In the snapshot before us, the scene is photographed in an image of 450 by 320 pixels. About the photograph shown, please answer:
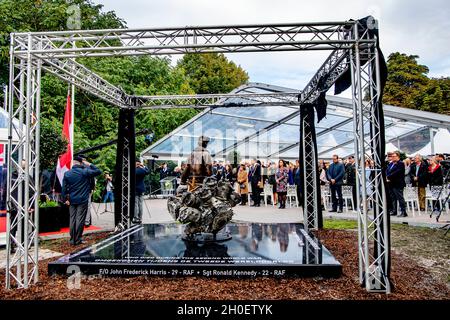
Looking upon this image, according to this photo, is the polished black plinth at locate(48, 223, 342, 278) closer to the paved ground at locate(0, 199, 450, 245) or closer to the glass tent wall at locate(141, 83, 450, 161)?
the paved ground at locate(0, 199, 450, 245)

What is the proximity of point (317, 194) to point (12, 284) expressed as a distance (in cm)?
752

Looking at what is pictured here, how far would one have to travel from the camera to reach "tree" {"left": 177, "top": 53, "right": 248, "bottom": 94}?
119 feet

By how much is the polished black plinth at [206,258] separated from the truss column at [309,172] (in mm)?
1781

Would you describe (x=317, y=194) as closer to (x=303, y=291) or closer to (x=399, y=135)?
(x=303, y=291)

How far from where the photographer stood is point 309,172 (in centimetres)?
990

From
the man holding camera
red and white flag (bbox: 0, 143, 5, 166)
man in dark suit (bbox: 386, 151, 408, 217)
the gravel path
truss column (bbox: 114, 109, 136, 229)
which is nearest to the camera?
the gravel path

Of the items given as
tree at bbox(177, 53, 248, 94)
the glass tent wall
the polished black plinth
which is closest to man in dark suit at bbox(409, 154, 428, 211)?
the glass tent wall

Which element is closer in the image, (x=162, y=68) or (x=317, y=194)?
(x=317, y=194)

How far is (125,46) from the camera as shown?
18.5 ft

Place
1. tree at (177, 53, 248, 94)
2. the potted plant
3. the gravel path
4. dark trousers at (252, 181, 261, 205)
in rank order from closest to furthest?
1. the gravel path
2. the potted plant
3. dark trousers at (252, 181, 261, 205)
4. tree at (177, 53, 248, 94)

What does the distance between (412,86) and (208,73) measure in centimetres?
2056

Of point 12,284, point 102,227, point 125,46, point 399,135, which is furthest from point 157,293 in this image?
point 399,135

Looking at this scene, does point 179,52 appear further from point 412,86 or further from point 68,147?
point 412,86

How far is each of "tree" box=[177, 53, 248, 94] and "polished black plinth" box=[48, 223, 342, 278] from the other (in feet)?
97.0
